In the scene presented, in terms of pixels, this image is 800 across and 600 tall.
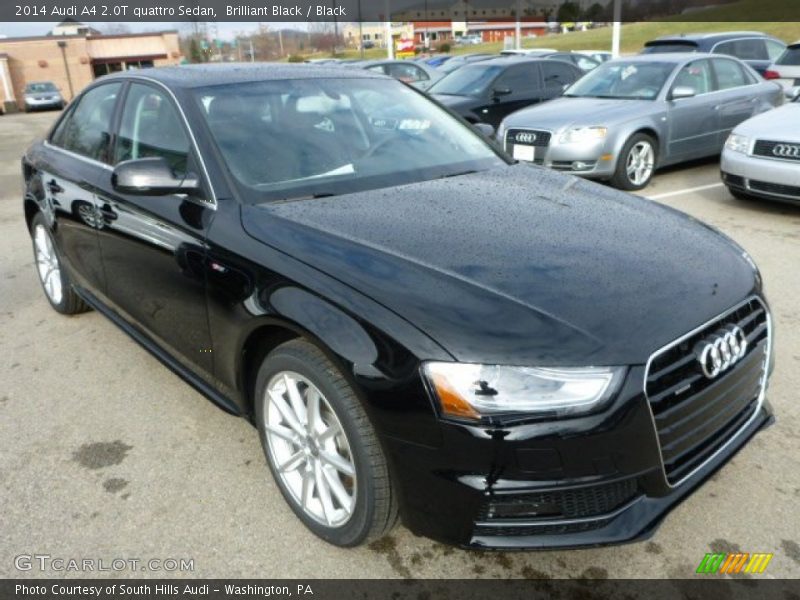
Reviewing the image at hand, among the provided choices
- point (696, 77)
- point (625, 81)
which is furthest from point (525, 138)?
point (696, 77)

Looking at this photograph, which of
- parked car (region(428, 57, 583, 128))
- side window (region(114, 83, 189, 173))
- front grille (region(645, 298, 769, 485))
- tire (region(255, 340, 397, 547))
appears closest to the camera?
front grille (region(645, 298, 769, 485))

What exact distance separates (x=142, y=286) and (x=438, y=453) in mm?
1903

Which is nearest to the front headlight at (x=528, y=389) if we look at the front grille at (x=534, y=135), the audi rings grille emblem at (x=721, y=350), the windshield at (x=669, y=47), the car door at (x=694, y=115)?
the audi rings grille emblem at (x=721, y=350)

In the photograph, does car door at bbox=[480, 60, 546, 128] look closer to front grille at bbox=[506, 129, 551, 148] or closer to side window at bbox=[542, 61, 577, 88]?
side window at bbox=[542, 61, 577, 88]

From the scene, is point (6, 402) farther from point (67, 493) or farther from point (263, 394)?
point (263, 394)

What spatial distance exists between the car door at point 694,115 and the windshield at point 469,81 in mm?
3164

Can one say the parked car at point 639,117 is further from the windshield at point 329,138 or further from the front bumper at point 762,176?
the windshield at point 329,138

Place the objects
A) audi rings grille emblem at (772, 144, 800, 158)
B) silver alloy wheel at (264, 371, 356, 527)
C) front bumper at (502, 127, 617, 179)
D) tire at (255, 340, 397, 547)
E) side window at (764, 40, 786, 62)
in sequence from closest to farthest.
Answer: 1. tire at (255, 340, 397, 547)
2. silver alloy wheel at (264, 371, 356, 527)
3. audi rings grille emblem at (772, 144, 800, 158)
4. front bumper at (502, 127, 617, 179)
5. side window at (764, 40, 786, 62)

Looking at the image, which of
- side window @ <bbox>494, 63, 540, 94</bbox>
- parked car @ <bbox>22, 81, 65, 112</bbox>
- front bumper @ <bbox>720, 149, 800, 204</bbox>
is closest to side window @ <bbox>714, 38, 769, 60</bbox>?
side window @ <bbox>494, 63, 540, 94</bbox>

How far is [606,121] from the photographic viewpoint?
24.3ft

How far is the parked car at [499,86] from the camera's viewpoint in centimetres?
1018

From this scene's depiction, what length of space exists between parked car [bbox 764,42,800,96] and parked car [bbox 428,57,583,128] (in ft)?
10.0

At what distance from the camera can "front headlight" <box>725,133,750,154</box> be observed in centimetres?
645

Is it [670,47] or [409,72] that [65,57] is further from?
[670,47]
